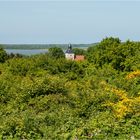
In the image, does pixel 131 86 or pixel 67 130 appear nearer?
pixel 67 130

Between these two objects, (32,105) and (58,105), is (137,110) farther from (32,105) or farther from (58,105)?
(32,105)

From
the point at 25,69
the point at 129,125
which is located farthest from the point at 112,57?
the point at 129,125

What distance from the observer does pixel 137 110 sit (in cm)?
1584

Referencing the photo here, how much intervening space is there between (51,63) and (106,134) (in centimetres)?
3040

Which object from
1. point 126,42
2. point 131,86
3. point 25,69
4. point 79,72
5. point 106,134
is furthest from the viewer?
point 126,42

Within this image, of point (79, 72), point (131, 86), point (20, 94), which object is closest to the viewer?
point (20, 94)

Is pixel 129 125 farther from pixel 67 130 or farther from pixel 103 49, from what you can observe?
pixel 103 49

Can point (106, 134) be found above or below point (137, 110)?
above

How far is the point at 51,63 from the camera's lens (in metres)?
38.5

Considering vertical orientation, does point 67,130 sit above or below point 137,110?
above

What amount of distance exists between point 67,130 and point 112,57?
1499 inches

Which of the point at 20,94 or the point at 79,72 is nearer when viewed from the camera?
the point at 20,94

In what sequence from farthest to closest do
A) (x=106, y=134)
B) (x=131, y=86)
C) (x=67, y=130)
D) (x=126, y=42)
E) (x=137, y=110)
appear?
(x=126, y=42) < (x=131, y=86) < (x=137, y=110) < (x=67, y=130) < (x=106, y=134)

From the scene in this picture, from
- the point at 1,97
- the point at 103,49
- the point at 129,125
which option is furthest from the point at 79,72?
the point at 129,125
